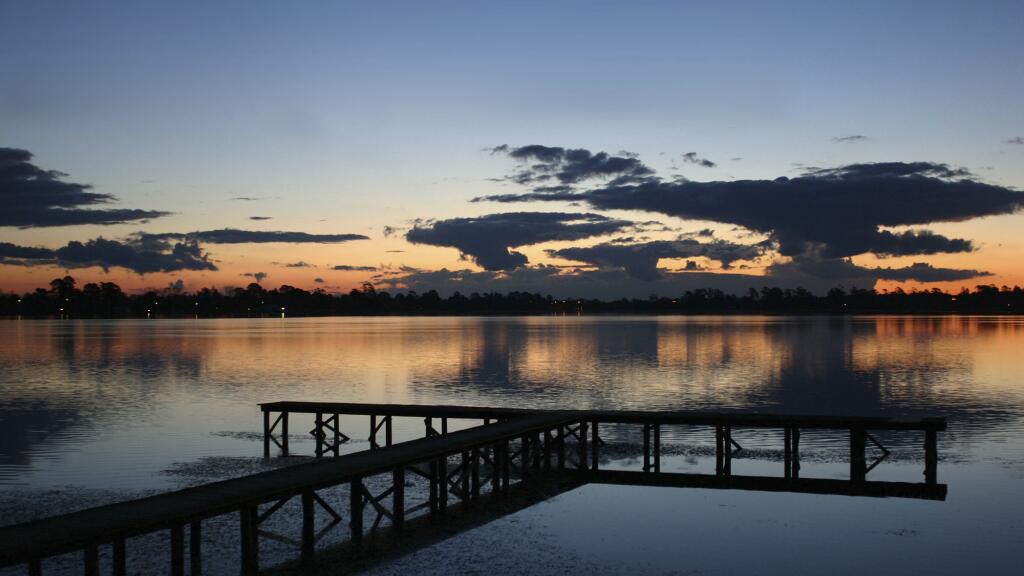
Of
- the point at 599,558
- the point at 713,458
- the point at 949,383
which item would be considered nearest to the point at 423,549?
the point at 599,558

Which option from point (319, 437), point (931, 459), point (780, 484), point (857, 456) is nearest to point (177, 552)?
point (780, 484)

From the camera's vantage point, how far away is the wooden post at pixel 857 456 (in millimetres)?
24781

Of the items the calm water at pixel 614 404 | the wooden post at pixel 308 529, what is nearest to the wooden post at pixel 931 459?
the calm water at pixel 614 404

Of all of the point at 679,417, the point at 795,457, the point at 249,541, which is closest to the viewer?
the point at 249,541

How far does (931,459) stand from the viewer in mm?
24906

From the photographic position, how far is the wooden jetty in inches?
527

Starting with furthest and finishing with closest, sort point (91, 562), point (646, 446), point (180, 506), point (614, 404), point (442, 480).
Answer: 1. point (614, 404)
2. point (646, 446)
3. point (442, 480)
4. point (180, 506)
5. point (91, 562)

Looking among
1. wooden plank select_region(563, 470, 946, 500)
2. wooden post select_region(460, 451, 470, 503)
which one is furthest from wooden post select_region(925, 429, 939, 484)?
wooden post select_region(460, 451, 470, 503)

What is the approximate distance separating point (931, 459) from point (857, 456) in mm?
1992

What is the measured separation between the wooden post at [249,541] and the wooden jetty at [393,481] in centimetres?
2

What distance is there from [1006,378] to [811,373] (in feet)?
41.6

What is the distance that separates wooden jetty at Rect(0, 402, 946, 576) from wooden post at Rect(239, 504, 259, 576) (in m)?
0.02

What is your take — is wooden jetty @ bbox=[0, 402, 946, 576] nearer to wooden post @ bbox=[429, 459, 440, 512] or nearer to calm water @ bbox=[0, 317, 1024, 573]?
wooden post @ bbox=[429, 459, 440, 512]

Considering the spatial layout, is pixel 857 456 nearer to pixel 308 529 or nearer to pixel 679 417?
pixel 679 417
